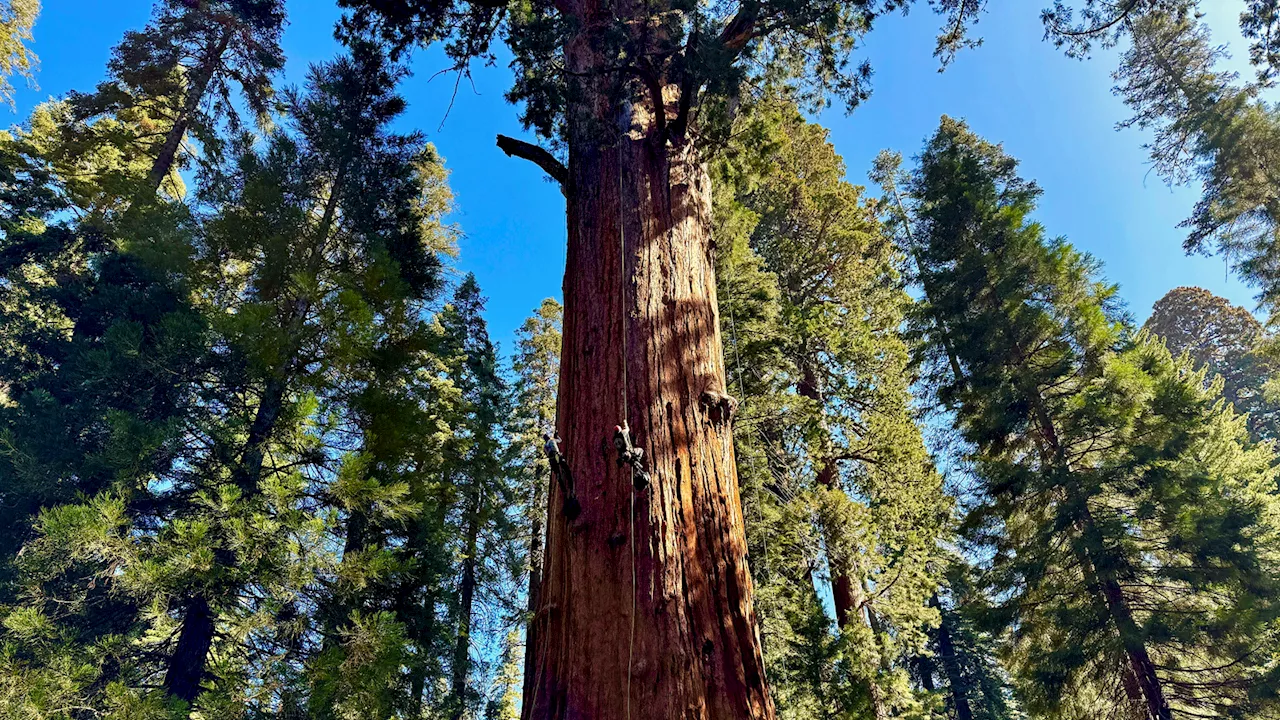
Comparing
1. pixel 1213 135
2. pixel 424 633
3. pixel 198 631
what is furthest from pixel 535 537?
pixel 1213 135

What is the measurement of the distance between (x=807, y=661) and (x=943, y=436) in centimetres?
590

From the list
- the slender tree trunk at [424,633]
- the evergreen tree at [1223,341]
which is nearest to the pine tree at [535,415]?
the slender tree trunk at [424,633]

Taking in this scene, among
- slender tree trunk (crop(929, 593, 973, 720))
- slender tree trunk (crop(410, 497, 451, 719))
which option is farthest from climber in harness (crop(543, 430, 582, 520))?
slender tree trunk (crop(929, 593, 973, 720))

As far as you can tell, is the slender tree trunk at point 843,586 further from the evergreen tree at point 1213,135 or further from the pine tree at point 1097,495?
the evergreen tree at point 1213,135

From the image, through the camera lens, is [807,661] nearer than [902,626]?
Yes

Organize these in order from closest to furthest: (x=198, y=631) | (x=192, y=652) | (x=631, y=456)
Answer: (x=631, y=456), (x=192, y=652), (x=198, y=631)

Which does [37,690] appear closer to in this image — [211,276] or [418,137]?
[211,276]

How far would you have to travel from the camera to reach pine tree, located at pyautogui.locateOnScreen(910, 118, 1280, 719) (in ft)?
24.5

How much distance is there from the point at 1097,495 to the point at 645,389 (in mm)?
9651

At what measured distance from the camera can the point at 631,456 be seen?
197 cm

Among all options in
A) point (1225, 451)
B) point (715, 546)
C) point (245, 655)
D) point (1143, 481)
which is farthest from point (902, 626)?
point (245, 655)

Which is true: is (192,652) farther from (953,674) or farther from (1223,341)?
(1223,341)

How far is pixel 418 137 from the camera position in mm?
9500

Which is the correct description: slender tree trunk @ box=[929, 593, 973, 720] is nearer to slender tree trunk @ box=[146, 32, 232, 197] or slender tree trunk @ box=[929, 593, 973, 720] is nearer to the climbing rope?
the climbing rope
